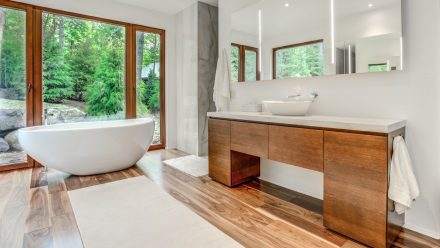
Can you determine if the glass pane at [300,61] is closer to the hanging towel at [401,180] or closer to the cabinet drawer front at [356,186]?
the cabinet drawer front at [356,186]

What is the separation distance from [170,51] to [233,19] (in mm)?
1855

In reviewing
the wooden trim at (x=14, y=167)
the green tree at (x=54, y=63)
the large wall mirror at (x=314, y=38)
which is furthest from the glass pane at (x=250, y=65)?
the wooden trim at (x=14, y=167)

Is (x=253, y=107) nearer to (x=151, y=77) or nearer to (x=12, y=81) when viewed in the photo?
(x=151, y=77)

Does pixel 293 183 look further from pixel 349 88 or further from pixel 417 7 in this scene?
pixel 417 7

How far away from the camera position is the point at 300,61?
2520mm

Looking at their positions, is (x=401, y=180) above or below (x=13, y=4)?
below

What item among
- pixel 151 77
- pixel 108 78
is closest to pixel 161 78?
pixel 151 77

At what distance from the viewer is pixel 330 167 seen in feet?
6.03

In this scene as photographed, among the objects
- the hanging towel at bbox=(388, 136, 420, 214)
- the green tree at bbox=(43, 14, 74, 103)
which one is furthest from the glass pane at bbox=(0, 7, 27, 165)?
the hanging towel at bbox=(388, 136, 420, 214)

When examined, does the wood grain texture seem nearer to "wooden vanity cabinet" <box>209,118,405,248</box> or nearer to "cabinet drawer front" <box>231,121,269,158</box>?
"cabinet drawer front" <box>231,121,269,158</box>

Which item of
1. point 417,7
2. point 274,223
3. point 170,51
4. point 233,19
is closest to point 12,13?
point 170,51

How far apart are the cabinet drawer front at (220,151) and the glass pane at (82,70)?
83.6 inches

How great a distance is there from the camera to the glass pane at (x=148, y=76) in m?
4.46

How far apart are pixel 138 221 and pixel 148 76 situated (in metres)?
3.11
